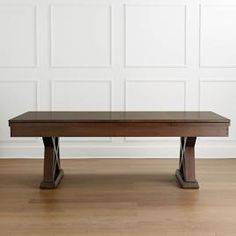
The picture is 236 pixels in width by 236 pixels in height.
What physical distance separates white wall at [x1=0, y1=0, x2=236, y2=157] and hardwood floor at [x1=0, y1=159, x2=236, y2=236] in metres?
0.65

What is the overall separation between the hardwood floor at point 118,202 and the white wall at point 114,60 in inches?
25.7

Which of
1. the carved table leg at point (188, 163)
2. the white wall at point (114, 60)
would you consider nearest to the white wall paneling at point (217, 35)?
the white wall at point (114, 60)

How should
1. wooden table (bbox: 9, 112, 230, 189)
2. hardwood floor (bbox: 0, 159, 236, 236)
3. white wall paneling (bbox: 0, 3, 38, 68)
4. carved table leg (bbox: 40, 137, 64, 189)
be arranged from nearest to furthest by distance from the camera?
1. hardwood floor (bbox: 0, 159, 236, 236)
2. wooden table (bbox: 9, 112, 230, 189)
3. carved table leg (bbox: 40, 137, 64, 189)
4. white wall paneling (bbox: 0, 3, 38, 68)

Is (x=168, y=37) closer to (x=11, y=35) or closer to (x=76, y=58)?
(x=76, y=58)

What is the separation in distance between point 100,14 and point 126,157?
152 cm

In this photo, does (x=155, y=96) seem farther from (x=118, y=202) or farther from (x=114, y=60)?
(x=118, y=202)

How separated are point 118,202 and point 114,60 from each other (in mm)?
1964

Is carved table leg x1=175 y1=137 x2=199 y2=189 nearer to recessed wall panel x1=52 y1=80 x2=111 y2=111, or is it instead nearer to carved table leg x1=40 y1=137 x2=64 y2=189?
carved table leg x1=40 y1=137 x2=64 y2=189

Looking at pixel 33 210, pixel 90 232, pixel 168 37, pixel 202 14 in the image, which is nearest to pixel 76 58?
pixel 168 37

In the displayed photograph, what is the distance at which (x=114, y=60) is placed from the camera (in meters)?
4.36

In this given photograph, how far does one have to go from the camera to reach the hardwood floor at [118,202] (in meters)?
2.27

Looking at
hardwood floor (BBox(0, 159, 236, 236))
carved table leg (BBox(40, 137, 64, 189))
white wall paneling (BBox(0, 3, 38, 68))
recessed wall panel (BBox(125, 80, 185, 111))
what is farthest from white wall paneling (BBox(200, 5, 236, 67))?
carved table leg (BBox(40, 137, 64, 189))

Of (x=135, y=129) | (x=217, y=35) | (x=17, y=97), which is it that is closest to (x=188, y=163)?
(x=135, y=129)

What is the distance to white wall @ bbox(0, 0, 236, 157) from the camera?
4.31m
